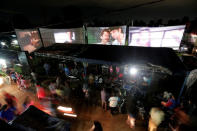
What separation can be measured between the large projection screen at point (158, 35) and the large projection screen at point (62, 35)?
15.9 ft

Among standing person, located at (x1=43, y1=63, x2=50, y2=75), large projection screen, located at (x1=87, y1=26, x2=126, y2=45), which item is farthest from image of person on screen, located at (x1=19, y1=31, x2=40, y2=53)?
large projection screen, located at (x1=87, y1=26, x2=126, y2=45)

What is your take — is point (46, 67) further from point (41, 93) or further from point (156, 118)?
point (156, 118)

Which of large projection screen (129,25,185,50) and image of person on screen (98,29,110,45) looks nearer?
large projection screen (129,25,185,50)

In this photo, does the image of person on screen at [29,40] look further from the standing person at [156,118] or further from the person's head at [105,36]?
the standing person at [156,118]

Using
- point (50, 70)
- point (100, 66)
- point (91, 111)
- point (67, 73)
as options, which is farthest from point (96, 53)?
point (50, 70)

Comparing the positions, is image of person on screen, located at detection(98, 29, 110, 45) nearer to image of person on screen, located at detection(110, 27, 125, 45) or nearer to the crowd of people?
image of person on screen, located at detection(110, 27, 125, 45)

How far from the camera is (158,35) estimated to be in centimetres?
887

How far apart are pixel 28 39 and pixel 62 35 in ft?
9.92

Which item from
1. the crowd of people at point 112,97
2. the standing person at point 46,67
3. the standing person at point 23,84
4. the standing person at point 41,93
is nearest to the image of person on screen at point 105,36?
the crowd of people at point 112,97

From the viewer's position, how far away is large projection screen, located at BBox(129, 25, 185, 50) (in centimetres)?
862

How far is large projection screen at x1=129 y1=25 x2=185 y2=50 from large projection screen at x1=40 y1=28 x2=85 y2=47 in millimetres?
4841

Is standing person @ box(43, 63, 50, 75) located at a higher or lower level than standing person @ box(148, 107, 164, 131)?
higher

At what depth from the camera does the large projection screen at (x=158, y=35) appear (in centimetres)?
862

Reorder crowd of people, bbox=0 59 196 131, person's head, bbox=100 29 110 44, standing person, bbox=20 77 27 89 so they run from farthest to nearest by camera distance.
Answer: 1. person's head, bbox=100 29 110 44
2. standing person, bbox=20 77 27 89
3. crowd of people, bbox=0 59 196 131
